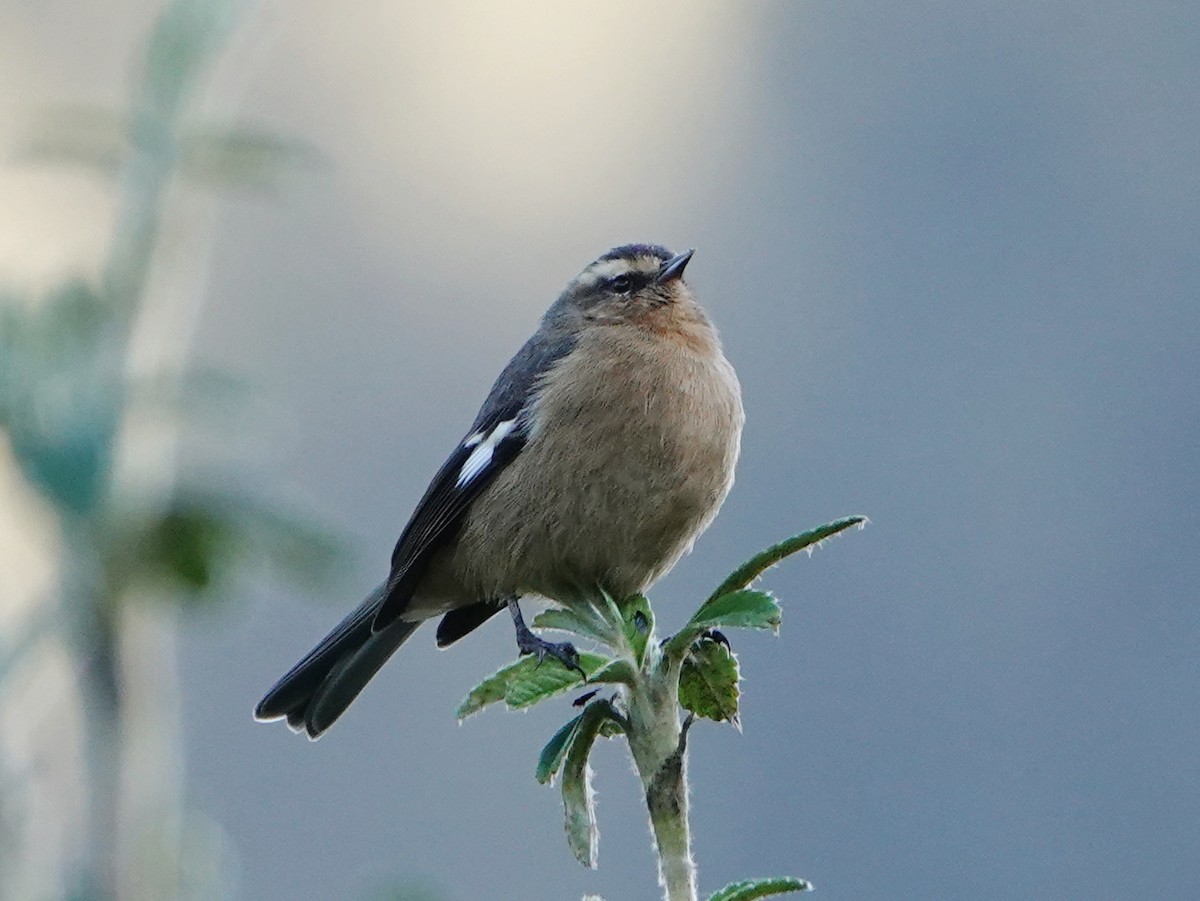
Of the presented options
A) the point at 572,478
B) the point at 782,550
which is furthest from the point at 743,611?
the point at 572,478

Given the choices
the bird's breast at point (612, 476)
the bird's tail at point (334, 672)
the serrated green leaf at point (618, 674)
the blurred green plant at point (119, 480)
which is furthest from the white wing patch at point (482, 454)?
the blurred green plant at point (119, 480)

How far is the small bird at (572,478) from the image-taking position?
383 centimetres

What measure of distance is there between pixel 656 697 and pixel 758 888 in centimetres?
25

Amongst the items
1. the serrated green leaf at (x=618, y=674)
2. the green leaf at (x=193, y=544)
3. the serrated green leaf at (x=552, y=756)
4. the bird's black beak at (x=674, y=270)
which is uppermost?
the bird's black beak at (x=674, y=270)

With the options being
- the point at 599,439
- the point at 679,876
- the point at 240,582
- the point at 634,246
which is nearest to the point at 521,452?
the point at 599,439

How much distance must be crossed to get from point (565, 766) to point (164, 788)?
833 millimetres

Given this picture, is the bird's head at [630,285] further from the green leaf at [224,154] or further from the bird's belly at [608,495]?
the green leaf at [224,154]

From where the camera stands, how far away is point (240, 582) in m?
0.62

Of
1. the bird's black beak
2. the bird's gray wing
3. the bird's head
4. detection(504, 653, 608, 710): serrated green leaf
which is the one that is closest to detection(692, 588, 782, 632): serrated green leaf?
detection(504, 653, 608, 710): serrated green leaf

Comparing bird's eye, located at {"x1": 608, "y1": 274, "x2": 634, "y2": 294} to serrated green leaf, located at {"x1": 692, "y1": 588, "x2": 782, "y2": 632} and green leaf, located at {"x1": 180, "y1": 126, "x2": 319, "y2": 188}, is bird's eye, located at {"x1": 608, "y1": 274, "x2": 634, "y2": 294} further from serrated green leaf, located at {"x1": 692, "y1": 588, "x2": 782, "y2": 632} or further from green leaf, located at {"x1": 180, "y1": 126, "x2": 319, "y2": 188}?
green leaf, located at {"x1": 180, "y1": 126, "x2": 319, "y2": 188}

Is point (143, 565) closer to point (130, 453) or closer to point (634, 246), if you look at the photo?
point (130, 453)

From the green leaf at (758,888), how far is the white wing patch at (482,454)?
3.40 meters

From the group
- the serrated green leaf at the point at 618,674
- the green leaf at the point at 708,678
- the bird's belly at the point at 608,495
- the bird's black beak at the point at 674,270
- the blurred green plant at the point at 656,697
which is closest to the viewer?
the blurred green plant at the point at 656,697

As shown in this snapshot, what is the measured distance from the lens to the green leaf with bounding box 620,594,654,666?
1.33 m
